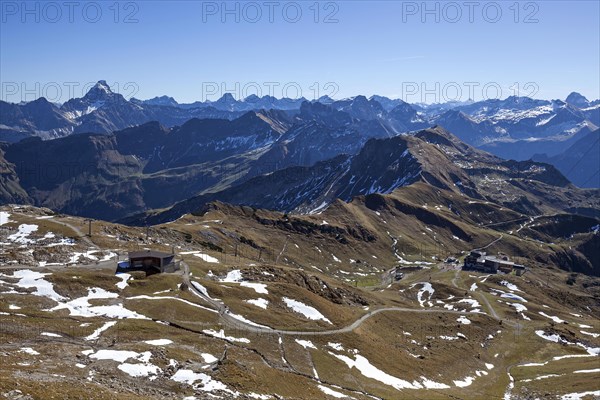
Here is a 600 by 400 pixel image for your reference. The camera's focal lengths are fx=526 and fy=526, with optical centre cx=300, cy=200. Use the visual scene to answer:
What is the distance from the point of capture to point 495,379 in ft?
374

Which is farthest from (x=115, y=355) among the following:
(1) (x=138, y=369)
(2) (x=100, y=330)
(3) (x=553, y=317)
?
(3) (x=553, y=317)

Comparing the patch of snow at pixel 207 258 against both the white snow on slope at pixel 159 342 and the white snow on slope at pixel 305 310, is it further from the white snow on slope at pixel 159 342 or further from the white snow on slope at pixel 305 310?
the white snow on slope at pixel 159 342

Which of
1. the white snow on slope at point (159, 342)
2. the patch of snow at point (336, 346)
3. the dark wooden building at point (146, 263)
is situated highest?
the dark wooden building at point (146, 263)

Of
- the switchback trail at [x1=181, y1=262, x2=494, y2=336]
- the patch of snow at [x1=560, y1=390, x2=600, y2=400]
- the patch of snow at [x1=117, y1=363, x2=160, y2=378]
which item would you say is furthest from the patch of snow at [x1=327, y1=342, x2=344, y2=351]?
the patch of snow at [x1=117, y1=363, x2=160, y2=378]

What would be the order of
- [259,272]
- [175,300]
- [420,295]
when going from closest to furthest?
[175,300], [259,272], [420,295]

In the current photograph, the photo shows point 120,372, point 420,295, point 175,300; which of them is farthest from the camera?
point 420,295

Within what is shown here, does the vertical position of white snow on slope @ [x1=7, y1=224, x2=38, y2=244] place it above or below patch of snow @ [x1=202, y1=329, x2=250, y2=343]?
above

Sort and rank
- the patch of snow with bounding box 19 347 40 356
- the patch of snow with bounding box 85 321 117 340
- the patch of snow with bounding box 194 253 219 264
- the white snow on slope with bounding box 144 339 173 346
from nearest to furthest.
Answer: the patch of snow with bounding box 19 347 40 356 < the patch of snow with bounding box 85 321 117 340 < the white snow on slope with bounding box 144 339 173 346 < the patch of snow with bounding box 194 253 219 264

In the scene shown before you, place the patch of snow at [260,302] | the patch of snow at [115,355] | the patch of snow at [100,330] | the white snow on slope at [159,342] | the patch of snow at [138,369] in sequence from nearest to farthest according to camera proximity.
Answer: the patch of snow at [138,369] → the patch of snow at [115,355] → the patch of snow at [100,330] → the white snow on slope at [159,342] → the patch of snow at [260,302]

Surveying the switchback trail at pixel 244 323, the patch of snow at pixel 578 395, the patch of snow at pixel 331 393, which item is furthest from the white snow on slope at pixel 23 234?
the patch of snow at pixel 578 395

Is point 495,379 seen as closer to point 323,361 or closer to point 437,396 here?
point 437,396

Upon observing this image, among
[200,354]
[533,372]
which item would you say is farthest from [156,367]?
[533,372]

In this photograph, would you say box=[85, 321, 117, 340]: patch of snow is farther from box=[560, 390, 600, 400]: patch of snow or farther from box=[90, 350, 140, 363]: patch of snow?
box=[560, 390, 600, 400]: patch of snow

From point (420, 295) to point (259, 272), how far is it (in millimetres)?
83999
